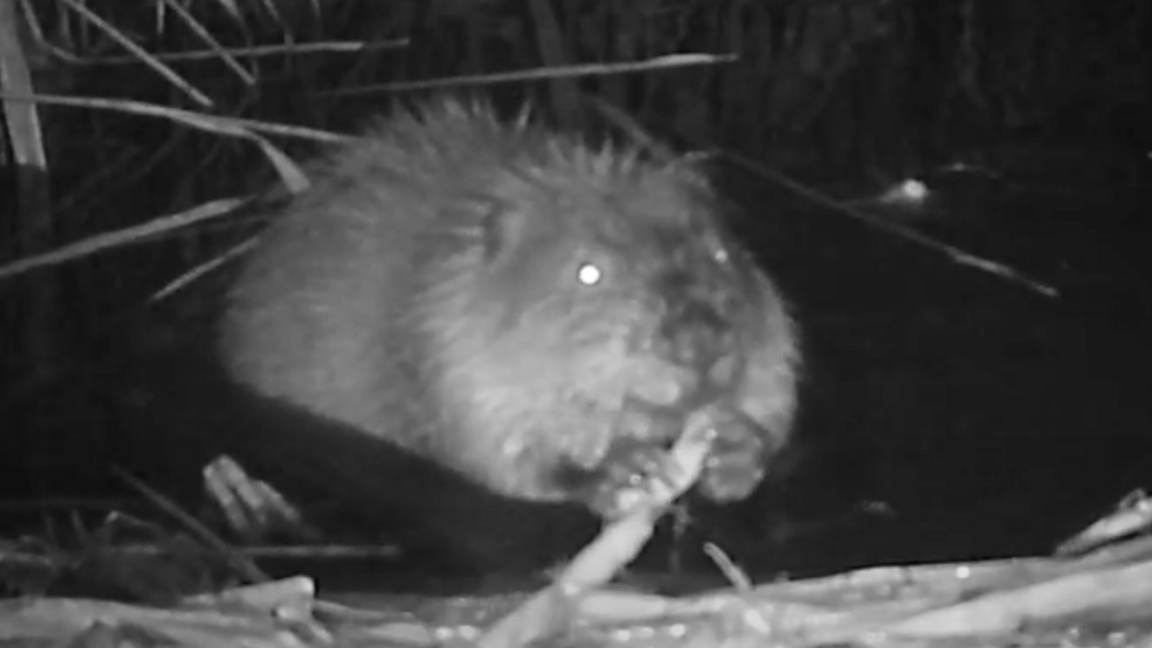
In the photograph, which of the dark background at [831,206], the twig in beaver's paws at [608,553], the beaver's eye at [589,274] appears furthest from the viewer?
the beaver's eye at [589,274]

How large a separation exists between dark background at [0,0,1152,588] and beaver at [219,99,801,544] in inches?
1.7

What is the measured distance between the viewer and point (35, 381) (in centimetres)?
158

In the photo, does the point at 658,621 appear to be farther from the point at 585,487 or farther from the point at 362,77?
the point at 362,77

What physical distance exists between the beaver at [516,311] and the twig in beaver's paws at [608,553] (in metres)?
0.02

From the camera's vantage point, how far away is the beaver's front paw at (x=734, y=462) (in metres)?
1.58

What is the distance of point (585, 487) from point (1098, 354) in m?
0.41

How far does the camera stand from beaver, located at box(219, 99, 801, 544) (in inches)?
63.1

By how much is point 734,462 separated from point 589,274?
18 centimetres

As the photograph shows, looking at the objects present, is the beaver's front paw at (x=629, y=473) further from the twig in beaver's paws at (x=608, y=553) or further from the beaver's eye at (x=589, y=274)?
the beaver's eye at (x=589, y=274)

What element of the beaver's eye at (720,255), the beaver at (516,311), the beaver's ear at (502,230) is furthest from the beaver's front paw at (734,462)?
the beaver's ear at (502,230)

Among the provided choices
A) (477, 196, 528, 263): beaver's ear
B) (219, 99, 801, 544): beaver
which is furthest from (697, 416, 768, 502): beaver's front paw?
(477, 196, 528, 263): beaver's ear

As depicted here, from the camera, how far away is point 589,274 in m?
1.63

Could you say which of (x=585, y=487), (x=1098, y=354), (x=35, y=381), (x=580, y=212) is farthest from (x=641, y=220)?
(x=35, y=381)

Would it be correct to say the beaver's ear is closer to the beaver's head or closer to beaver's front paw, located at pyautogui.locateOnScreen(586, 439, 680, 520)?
the beaver's head
